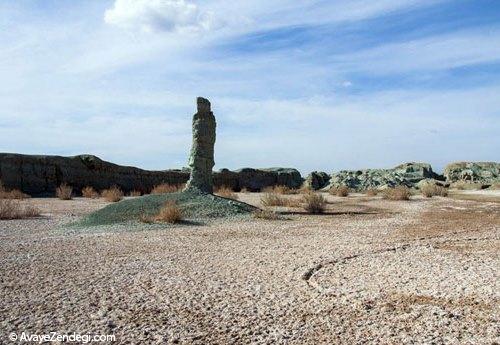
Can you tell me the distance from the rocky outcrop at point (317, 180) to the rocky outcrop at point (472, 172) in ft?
35.9

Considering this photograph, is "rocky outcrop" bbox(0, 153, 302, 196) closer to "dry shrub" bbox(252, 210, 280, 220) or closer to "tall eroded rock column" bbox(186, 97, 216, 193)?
"tall eroded rock column" bbox(186, 97, 216, 193)

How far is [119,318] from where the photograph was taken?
5008 mm

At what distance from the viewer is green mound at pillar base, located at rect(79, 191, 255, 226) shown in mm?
14938

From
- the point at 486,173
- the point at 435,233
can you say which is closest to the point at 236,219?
the point at 435,233

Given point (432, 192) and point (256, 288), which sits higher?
point (432, 192)

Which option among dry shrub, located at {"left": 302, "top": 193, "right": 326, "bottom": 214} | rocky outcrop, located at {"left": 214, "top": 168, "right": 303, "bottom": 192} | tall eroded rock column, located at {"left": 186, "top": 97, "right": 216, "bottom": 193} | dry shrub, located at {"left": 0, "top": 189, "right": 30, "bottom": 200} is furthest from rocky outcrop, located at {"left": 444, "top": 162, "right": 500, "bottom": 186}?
dry shrub, located at {"left": 0, "top": 189, "right": 30, "bottom": 200}

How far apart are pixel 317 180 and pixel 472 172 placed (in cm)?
1370

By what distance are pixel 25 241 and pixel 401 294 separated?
772cm

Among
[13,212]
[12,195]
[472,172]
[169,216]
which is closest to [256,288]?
[169,216]

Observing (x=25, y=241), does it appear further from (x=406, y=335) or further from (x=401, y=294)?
(x=406, y=335)

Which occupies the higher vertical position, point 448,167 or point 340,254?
point 448,167

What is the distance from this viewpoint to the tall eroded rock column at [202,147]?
18.6m

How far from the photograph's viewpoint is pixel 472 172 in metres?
46.8

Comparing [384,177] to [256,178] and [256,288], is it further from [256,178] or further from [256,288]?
[256,288]
